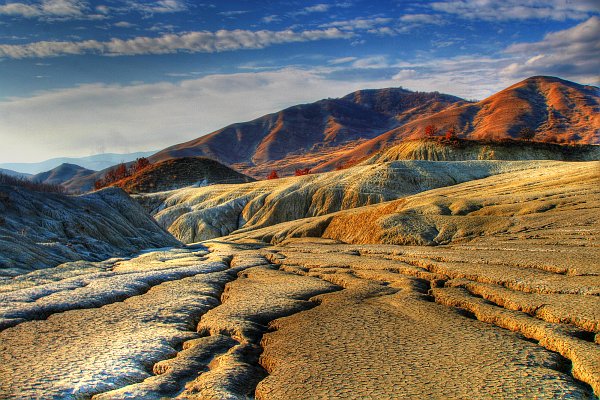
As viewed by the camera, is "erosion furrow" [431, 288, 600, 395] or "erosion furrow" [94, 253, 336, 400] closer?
"erosion furrow" [94, 253, 336, 400]

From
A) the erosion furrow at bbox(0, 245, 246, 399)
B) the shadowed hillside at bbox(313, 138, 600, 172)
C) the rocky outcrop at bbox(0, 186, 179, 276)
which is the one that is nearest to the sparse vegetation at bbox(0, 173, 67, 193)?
the rocky outcrop at bbox(0, 186, 179, 276)

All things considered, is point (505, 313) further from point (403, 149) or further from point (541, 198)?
point (403, 149)

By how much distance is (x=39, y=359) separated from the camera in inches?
316

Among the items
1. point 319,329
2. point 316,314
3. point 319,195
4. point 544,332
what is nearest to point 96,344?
point 319,329

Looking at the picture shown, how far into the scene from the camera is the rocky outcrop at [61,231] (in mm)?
20547

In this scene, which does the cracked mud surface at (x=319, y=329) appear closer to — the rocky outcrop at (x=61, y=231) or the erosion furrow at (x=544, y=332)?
the erosion furrow at (x=544, y=332)

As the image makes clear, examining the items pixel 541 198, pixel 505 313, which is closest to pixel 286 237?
pixel 541 198

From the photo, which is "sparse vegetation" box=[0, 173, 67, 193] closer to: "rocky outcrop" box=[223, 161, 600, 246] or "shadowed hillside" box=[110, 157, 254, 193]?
"rocky outcrop" box=[223, 161, 600, 246]

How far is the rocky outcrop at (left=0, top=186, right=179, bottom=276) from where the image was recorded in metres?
20.5

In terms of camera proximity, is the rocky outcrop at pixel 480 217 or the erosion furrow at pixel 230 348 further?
the rocky outcrop at pixel 480 217

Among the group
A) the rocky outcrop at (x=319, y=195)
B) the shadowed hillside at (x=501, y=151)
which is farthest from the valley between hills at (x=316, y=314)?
the shadowed hillside at (x=501, y=151)

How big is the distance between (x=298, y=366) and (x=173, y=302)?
6.02 m

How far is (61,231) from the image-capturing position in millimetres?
27312

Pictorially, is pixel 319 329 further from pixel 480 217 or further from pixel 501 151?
pixel 501 151
